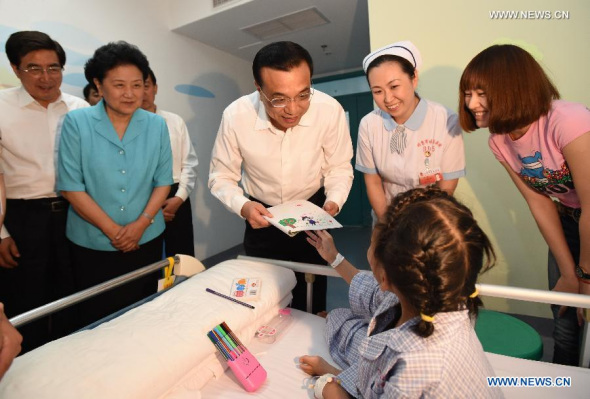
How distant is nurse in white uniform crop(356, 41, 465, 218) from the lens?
1.58m

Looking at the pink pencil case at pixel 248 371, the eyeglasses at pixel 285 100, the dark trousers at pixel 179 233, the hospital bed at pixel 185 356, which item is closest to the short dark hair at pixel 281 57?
the eyeglasses at pixel 285 100

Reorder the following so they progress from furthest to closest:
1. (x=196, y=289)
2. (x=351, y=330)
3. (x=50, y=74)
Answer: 1. (x=50, y=74)
2. (x=196, y=289)
3. (x=351, y=330)

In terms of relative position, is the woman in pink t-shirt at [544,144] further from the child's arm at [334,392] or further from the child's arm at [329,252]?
the child's arm at [334,392]

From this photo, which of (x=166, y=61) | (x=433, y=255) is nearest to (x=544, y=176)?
(x=433, y=255)

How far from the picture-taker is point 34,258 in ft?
6.37

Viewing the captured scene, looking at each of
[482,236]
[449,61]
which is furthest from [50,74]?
[449,61]

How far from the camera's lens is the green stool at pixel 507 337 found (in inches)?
60.6

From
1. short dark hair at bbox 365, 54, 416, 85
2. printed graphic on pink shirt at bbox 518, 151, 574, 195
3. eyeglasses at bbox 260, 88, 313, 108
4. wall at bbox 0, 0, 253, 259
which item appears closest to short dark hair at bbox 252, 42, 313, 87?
eyeglasses at bbox 260, 88, 313, 108

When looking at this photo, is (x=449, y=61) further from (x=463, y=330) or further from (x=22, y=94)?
(x=22, y=94)

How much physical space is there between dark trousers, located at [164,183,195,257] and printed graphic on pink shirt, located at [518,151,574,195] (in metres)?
2.46

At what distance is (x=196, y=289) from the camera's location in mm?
1395

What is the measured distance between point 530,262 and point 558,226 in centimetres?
139

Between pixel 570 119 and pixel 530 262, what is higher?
pixel 570 119

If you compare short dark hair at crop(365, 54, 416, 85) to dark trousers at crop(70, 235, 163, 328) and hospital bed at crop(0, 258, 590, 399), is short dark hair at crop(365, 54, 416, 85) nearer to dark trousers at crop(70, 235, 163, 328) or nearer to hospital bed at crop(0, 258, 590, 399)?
hospital bed at crop(0, 258, 590, 399)
